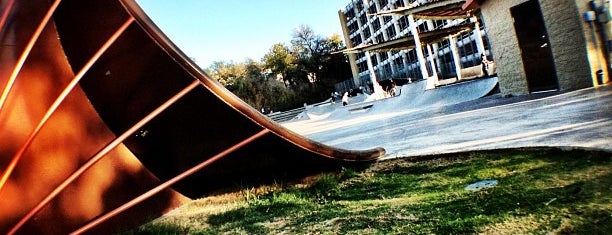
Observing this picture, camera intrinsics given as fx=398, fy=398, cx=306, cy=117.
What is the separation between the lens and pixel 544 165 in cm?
397

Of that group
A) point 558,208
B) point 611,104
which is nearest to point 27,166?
point 558,208

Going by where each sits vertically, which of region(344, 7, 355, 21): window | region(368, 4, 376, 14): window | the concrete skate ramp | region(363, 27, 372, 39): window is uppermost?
region(344, 7, 355, 21): window

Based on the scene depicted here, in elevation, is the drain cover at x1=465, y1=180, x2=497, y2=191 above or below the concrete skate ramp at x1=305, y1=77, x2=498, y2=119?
below

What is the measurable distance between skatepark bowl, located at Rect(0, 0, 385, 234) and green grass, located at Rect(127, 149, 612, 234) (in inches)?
22.2

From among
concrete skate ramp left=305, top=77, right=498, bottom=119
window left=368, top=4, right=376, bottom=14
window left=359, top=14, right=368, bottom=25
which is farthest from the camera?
window left=359, top=14, right=368, bottom=25

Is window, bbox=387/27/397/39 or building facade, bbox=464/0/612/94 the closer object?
building facade, bbox=464/0/612/94

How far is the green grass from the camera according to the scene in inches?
112

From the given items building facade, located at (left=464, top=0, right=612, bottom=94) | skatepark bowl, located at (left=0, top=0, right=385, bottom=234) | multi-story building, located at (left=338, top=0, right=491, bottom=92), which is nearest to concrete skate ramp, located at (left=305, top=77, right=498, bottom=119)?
building facade, located at (left=464, top=0, right=612, bottom=94)

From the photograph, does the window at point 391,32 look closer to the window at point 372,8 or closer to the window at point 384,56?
the window at point 372,8

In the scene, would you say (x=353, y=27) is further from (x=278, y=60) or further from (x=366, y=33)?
(x=278, y=60)

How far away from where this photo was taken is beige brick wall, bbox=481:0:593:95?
9.60 m

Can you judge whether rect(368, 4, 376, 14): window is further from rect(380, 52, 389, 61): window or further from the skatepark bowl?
the skatepark bowl

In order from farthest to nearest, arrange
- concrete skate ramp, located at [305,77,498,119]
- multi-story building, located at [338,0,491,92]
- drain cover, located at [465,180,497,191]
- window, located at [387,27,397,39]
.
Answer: window, located at [387,27,397,39]
multi-story building, located at [338,0,491,92]
concrete skate ramp, located at [305,77,498,119]
drain cover, located at [465,180,497,191]

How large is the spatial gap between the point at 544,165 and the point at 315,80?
6113 centimetres
